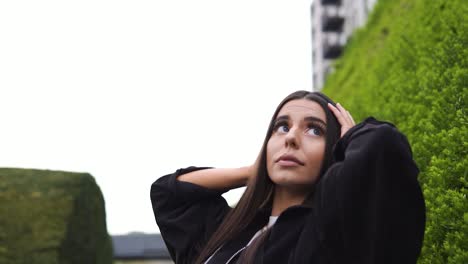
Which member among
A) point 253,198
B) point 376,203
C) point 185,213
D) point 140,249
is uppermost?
Answer: point 376,203

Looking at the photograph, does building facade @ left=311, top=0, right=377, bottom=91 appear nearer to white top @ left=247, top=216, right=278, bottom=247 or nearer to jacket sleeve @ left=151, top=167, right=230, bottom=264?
jacket sleeve @ left=151, top=167, right=230, bottom=264

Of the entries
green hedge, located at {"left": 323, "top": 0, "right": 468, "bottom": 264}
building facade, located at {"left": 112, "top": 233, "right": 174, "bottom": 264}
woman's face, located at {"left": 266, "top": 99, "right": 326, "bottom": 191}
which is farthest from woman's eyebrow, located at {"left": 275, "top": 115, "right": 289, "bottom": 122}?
building facade, located at {"left": 112, "top": 233, "right": 174, "bottom": 264}

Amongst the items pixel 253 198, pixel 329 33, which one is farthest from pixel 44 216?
pixel 329 33

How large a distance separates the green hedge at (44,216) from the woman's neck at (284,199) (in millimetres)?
5698

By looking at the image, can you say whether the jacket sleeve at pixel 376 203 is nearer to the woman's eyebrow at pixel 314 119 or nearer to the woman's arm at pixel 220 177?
the woman's eyebrow at pixel 314 119

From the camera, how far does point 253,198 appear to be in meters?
2.92

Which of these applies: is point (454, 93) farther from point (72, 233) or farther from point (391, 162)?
point (72, 233)

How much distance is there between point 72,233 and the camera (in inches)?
320

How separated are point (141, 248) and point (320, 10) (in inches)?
747

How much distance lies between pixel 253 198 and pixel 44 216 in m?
5.77

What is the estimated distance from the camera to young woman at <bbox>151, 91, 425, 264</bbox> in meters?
2.06

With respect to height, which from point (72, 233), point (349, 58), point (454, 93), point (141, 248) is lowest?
point (141, 248)

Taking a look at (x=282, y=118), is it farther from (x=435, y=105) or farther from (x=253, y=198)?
(x=435, y=105)

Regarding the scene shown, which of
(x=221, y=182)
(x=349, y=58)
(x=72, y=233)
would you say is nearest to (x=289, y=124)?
(x=221, y=182)
